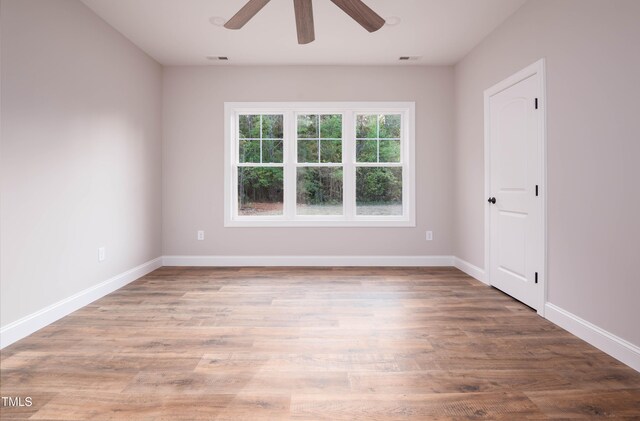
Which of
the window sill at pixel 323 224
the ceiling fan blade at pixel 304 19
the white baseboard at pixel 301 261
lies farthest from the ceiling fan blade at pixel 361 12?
the white baseboard at pixel 301 261

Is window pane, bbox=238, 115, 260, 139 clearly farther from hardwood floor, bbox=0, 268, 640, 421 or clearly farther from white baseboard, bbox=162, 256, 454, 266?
hardwood floor, bbox=0, 268, 640, 421

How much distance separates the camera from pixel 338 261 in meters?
4.64

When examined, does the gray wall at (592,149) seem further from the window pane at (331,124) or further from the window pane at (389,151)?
the window pane at (331,124)

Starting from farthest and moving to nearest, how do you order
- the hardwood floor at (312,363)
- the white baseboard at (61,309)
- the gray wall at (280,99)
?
1. the gray wall at (280,99)
2. the white baseboard at (61,309)
3. the hardwood floor at (312,363)

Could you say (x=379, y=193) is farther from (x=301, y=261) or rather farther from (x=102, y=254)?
(x=102, y=254)

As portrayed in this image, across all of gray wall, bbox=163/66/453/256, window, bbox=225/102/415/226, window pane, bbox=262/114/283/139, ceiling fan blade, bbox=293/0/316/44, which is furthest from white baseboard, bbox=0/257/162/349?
ceiling fan blade, bbox=293/0/316/44

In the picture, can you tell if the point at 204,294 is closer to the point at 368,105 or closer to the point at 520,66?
the point at 368,105

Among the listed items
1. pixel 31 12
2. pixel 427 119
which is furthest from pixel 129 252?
pixel 427 119

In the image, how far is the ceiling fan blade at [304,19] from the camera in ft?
7.16

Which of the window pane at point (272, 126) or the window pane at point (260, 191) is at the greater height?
the window pane at point (272, 126)

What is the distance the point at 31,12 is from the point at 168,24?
1194 mm

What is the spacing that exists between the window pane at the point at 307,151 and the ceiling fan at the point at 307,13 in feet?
7.16

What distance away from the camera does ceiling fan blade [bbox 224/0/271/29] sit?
2186mm

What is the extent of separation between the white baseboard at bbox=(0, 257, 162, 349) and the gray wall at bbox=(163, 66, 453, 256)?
95 centimetres
